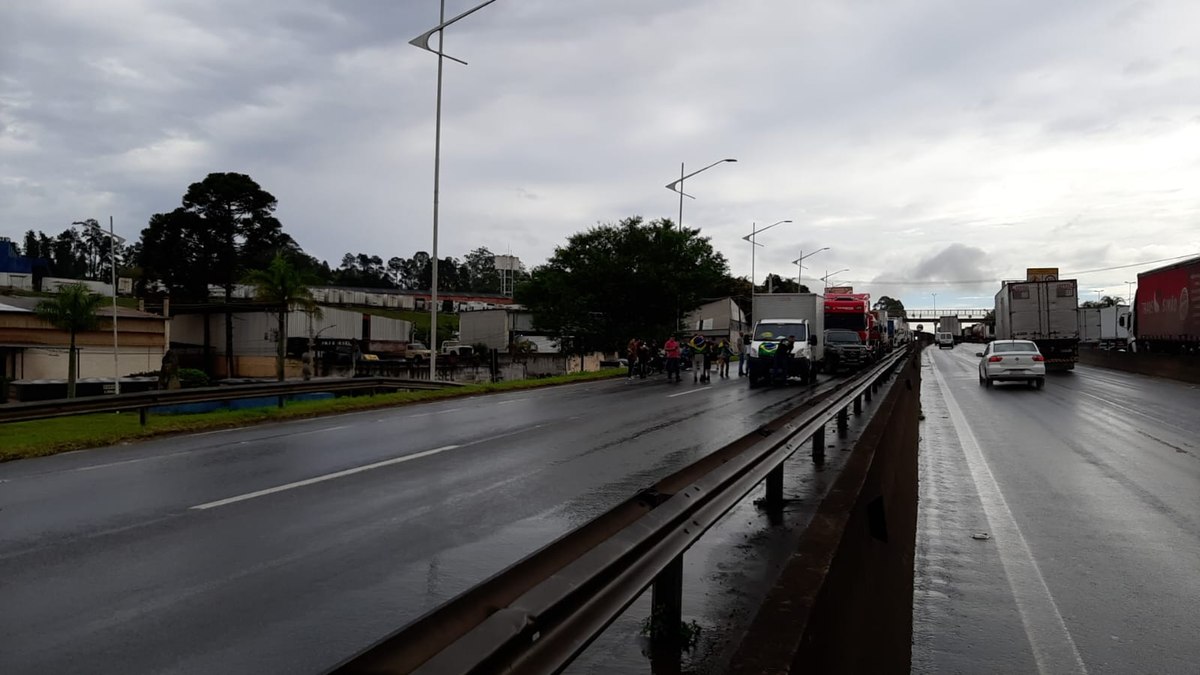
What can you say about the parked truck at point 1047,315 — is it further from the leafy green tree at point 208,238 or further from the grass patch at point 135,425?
the leafy green tree at point 208,238

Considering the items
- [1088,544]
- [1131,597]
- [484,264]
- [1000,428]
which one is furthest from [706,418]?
[484,264]

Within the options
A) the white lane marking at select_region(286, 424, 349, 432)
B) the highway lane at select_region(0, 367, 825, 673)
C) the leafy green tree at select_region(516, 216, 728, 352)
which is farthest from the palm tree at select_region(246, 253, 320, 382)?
the highway lane at select_region(0, 367, 825, 673)

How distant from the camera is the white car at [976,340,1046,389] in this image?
87.0ft

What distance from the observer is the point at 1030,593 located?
5.62m

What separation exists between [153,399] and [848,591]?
47.4 ft

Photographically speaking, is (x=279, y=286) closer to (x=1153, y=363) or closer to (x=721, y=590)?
(x=1153, y=363)

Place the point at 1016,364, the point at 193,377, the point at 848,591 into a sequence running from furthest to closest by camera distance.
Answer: the point at 193,377 < the point at 1016,364 < the point at 848,591

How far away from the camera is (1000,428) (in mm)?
15477

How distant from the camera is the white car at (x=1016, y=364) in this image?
26531 millimetres

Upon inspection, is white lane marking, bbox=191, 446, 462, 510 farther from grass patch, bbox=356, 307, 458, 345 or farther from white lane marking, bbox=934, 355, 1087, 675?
grass patch, bbox=356, 307, 458, 345

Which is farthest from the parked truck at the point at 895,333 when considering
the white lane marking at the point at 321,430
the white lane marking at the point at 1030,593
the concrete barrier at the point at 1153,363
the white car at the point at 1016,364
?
the white lane marking at the point at 1030,593

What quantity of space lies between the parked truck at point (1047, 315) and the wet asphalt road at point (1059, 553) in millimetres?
26411

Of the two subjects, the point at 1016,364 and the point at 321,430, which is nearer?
the point at 321,430

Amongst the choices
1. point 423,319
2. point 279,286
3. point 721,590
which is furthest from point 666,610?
point 423,319
